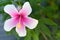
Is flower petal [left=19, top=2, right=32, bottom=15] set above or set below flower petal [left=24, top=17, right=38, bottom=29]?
above

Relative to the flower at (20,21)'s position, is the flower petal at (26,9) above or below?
above

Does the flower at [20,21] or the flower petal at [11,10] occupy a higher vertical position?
the flower petal at [11,10]

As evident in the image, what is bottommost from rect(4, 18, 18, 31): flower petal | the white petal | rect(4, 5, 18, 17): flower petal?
the white petal

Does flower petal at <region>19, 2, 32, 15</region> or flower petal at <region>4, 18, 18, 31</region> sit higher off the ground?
flower petal at <region>19, 2, 32, 15</region>

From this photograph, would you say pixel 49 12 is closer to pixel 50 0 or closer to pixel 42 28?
pixel 50 0

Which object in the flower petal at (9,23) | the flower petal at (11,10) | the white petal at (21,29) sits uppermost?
the flower petal at (11,10)

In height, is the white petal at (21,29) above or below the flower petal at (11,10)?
below

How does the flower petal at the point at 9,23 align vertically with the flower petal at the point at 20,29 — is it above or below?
above

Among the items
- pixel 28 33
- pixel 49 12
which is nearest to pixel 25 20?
pixel 28 33
